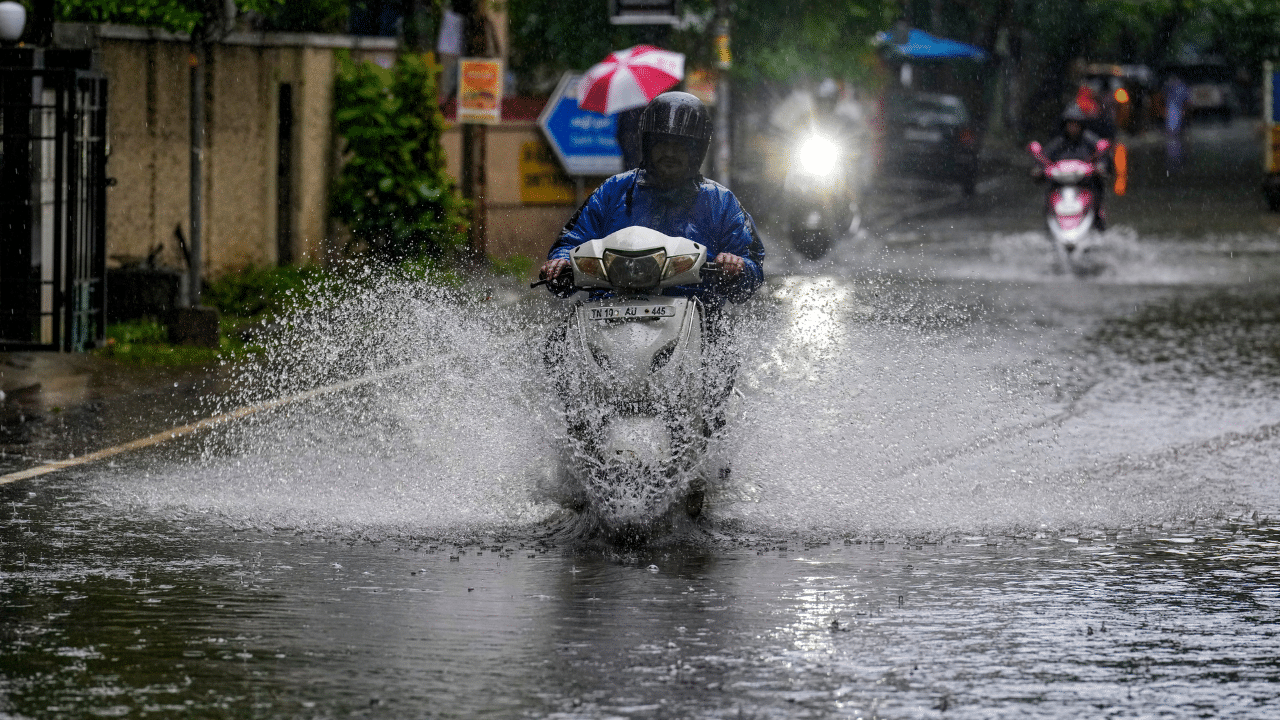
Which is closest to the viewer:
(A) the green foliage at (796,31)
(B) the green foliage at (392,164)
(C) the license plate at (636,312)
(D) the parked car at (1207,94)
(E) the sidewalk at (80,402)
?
(C) the license plate at (636,312)

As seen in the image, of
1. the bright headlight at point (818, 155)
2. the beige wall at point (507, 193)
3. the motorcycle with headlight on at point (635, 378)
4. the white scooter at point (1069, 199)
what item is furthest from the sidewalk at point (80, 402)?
the bright headlight at point (818, 155)

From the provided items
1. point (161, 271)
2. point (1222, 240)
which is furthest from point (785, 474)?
point (1222, 240)

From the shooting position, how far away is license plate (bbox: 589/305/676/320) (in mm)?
7559

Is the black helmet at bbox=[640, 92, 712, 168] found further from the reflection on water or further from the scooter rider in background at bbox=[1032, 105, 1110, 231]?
the scooter rider in background at bbox=[1032, 105, 1110, 231]

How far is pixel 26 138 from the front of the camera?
12422mm

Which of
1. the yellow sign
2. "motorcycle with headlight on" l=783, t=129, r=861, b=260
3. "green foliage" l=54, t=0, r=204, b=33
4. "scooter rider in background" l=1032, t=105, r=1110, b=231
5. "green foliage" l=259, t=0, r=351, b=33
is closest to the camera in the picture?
"green foliage" l=54, t=0, r=204, b=33

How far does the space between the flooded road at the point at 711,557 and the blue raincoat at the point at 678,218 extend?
0.50 meters

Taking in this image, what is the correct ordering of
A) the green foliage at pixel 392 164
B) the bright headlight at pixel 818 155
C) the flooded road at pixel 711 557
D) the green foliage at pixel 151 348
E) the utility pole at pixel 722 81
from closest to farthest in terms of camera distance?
the flooded road at pixel 711 557
the green foliage at pixel 151 348
the green foliage at pixel 392 164
the utility pole at pixel 722 81
the bright headlight at pixel 818 155

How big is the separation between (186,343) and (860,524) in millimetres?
7412

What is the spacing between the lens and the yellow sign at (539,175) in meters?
21.6

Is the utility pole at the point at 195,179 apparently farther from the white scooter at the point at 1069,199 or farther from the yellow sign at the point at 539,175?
the white scooter at the point at 1069,199

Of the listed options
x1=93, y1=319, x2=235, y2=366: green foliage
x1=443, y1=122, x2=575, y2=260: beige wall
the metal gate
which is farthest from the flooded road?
x1=443, y1=122, x2=575, y2=260: beige wall

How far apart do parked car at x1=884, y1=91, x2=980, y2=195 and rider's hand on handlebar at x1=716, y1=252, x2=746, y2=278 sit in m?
28.9

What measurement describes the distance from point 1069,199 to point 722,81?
5226mm
